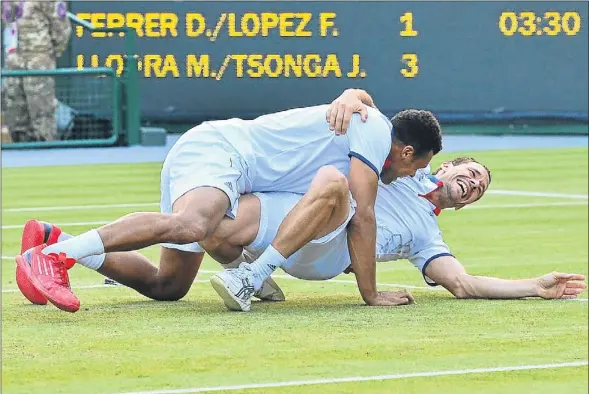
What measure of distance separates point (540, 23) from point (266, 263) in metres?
16.7

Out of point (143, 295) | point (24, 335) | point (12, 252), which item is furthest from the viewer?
point (12, 252)

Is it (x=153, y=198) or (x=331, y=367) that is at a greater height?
(x=331, y=367)

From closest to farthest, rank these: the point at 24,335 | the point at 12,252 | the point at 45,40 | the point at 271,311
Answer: the point at 24,335 < the point at 271,311 < the point at 12,252 < the point at 45,40

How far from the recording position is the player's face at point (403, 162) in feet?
27.5

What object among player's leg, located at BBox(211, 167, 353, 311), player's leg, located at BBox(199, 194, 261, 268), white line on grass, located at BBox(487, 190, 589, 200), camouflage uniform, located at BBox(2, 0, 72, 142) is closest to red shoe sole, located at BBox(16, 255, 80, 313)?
player's leg, located at BBox(211, 167, 353, 311)

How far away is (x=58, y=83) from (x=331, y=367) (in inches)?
681

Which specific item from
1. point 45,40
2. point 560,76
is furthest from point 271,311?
point 560,76

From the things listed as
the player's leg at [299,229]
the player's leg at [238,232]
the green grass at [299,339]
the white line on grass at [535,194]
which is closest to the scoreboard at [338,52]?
the white line on grass at [535,194]

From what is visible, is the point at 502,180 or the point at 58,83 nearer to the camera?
the point at 502,180

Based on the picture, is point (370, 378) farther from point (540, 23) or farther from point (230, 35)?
point (540, 23)

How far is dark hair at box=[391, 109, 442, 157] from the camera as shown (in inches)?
328

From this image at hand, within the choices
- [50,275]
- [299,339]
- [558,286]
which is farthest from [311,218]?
[558,286]

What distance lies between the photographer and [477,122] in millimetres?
25172

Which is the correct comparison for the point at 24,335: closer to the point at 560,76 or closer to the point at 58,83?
the point at 58,83
